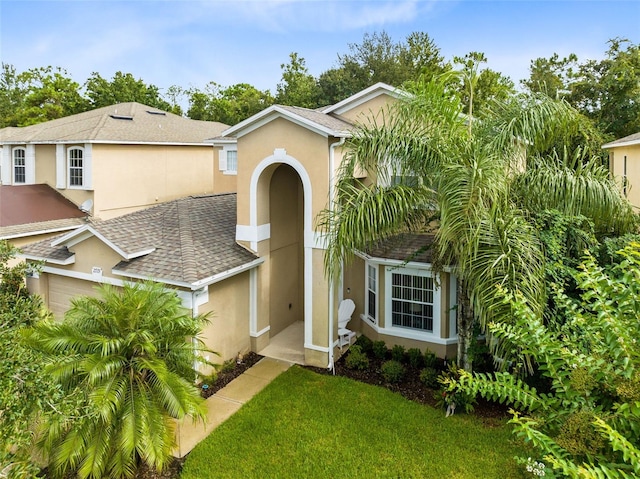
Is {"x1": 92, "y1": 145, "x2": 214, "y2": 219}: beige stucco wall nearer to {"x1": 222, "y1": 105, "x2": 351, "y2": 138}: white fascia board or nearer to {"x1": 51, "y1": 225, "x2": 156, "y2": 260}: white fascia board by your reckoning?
{"x1": 51, "y1": 225, "x2": 156, "y2": 260}: white fascia board

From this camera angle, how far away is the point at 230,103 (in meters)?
50.5

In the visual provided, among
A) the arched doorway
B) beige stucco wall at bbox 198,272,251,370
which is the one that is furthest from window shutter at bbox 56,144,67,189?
beige stucco wall at bbox 198,272,251,370

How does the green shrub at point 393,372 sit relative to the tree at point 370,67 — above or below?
below

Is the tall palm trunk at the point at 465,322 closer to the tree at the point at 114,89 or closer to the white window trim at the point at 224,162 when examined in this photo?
the white window trim at the point at 224,162

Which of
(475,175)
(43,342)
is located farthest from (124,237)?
(475,175)

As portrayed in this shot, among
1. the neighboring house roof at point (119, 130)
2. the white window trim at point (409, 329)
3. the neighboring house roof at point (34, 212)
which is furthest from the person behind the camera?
the neighboring house roof at point (119, 130)

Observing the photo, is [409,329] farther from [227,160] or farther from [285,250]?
[227,160]

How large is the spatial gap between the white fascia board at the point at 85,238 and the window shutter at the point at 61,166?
9.46m

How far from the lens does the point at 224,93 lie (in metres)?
55.7

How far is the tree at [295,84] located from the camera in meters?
50.2

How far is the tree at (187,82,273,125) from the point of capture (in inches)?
1964

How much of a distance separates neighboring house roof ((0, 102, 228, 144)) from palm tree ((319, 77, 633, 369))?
14941 mm

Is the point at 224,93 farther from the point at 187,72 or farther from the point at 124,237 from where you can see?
the point at 124,237

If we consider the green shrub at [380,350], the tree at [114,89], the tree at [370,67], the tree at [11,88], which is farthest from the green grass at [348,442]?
the tree at [11,88]
